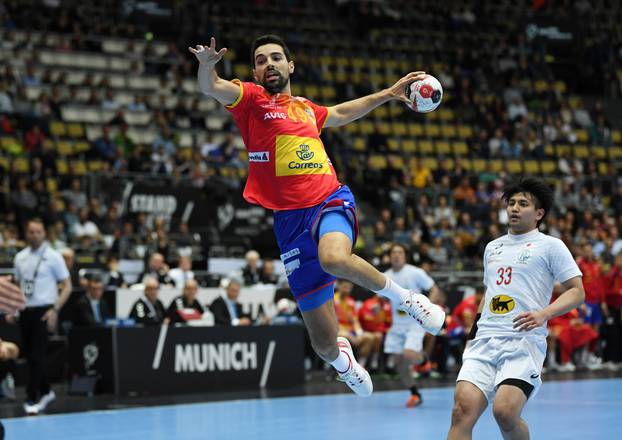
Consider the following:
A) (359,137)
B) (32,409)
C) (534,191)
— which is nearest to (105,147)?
(359,137)

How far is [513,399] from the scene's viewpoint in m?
7.21

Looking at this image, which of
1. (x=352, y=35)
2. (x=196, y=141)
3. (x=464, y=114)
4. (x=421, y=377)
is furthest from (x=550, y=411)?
(x=352, y=35)

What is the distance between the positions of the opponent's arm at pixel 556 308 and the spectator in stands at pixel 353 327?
11685 millimetres

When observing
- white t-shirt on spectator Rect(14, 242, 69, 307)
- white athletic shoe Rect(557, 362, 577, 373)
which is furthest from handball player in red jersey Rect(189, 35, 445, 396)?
white athletic shoe Rect(557, 362, 577, 373)

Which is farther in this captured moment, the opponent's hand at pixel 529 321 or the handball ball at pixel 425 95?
the handball ball at pixel 425 95

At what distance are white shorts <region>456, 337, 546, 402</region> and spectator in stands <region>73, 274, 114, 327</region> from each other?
1016cm

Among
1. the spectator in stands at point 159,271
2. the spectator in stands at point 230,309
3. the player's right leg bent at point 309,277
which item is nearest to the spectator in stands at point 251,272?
the spectator in stands at point 230,309

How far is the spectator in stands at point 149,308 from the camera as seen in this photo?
1661 centimetres

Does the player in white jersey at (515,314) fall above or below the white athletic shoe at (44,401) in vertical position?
above

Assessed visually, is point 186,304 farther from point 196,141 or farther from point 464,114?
point 464,114

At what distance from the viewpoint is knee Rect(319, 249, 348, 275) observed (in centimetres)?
773

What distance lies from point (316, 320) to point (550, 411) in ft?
21.5

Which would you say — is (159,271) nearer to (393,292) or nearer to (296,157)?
(296,157)

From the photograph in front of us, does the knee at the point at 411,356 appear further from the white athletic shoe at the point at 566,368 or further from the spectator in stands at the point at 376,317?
the white athletic shoe at the point at 566,368
